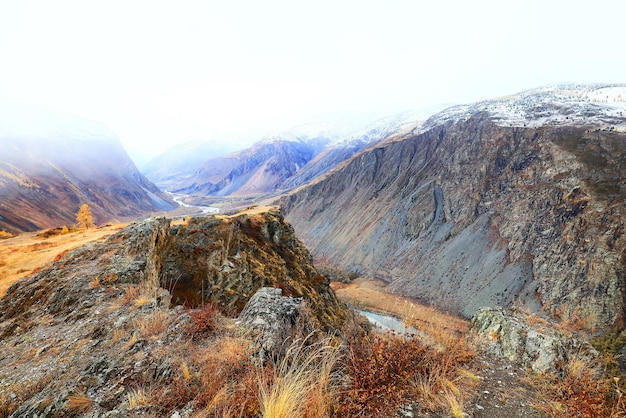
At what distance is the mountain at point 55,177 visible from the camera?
96438mm

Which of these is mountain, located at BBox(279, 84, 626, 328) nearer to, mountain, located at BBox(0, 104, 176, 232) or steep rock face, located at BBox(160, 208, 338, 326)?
steep rock face, located at BBox(160, 208, 338, 326)

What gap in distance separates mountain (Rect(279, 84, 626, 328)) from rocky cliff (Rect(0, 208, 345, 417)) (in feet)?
119

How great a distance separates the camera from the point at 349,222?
9306 centimetres

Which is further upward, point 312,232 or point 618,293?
point 618,293

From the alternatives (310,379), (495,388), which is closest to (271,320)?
(310,379)

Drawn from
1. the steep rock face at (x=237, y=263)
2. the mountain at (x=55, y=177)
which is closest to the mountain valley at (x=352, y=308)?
the steep rock face at (x=237, y=263)

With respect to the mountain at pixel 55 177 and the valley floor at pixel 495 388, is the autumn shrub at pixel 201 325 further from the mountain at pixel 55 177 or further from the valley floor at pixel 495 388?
the mountain at pixel 55 177

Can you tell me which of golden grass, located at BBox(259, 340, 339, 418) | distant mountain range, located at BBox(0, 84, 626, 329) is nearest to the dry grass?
golden grass, located at BBox(259, 340, 339, 418)

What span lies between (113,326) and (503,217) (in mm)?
65347

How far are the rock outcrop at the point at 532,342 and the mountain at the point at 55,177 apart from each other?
101m

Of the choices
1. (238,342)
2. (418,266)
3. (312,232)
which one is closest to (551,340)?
(238,342)

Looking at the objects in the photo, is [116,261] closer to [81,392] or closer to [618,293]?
[81,392]

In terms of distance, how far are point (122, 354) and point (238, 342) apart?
1.82 meters

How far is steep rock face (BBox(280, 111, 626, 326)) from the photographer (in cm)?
4159
